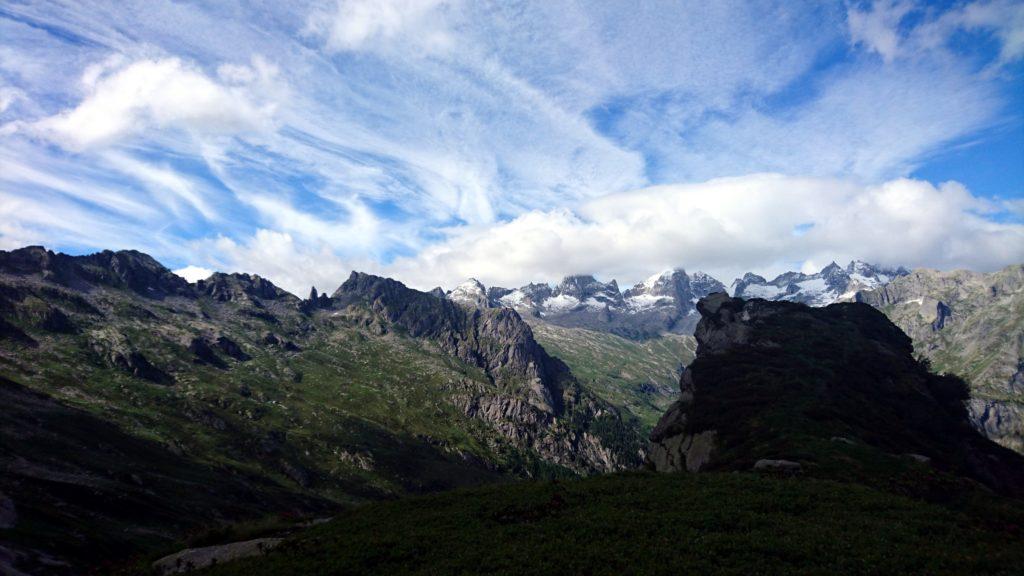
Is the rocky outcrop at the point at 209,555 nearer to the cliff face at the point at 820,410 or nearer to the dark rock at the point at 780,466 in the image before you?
the dark rock at the point at 780,466

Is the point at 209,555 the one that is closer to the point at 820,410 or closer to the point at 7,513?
the point at 7,513

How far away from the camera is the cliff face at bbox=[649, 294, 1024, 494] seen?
74562 mm

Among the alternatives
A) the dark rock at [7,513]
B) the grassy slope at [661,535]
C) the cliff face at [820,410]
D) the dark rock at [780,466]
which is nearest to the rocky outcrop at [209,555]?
the grassy slope at [661,535]

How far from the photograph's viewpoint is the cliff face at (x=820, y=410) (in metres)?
74.6

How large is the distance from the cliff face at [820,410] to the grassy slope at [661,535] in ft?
66.6

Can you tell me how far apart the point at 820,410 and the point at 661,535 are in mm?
67037

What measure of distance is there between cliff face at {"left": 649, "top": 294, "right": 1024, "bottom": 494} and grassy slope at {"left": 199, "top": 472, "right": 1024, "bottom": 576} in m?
20.3

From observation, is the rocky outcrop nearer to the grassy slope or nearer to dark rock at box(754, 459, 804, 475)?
the grassy slope

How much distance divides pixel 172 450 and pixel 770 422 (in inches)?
8267

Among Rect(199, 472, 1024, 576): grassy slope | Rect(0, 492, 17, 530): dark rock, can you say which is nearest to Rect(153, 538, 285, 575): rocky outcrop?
Rect(199, 472, 1024, 576): grassy slope

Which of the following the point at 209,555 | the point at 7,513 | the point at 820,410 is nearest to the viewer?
the point at 209,555

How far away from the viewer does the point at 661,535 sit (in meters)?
34.8

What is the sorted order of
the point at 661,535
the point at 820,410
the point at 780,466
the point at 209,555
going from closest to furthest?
the point at 661,535 → the point at 209,555 → the point at 780,466 → the point at 820,410

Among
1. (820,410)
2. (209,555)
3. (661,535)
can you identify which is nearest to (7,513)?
(209,555)
